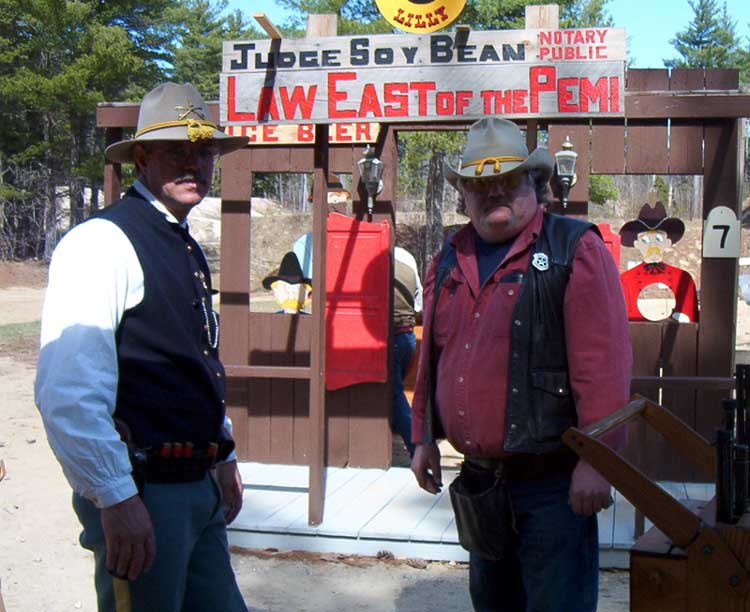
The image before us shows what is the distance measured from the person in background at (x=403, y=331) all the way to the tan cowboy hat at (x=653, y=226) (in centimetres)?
158

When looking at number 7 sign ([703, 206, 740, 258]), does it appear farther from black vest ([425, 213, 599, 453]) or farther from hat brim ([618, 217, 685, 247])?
black vest ([425, 213, 599, 453])

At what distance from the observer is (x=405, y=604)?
460 cm

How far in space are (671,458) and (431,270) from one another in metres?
3.72

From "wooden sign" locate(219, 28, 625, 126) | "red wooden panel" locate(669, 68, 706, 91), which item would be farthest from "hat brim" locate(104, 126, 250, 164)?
"red wooden panel" locate(669, 68, 706, 91)

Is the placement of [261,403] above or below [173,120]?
below

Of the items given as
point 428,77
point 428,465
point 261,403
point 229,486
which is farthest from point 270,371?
point 229,486

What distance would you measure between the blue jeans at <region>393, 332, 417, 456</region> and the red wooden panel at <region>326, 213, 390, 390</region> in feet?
0.78

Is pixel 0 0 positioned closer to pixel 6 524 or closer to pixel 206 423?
pixel 6 524

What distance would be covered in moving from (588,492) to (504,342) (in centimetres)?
49

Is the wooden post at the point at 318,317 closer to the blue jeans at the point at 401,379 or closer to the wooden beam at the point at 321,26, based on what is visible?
the wooden beam at the point at 321,26

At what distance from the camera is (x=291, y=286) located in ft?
22.9

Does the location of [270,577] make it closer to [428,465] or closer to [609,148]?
[428,465]

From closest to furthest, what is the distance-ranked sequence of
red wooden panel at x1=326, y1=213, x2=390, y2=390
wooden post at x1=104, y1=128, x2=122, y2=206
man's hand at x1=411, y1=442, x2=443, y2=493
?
man's hand at x1=411, y1=442, x2=443, y2=493 → wooden post at x1=104, y1=128, x2=122, y2=206 → red wooden panel at x1=326, y1=213, x2=390, y2=390

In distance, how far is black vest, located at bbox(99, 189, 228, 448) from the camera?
2.37 metres
